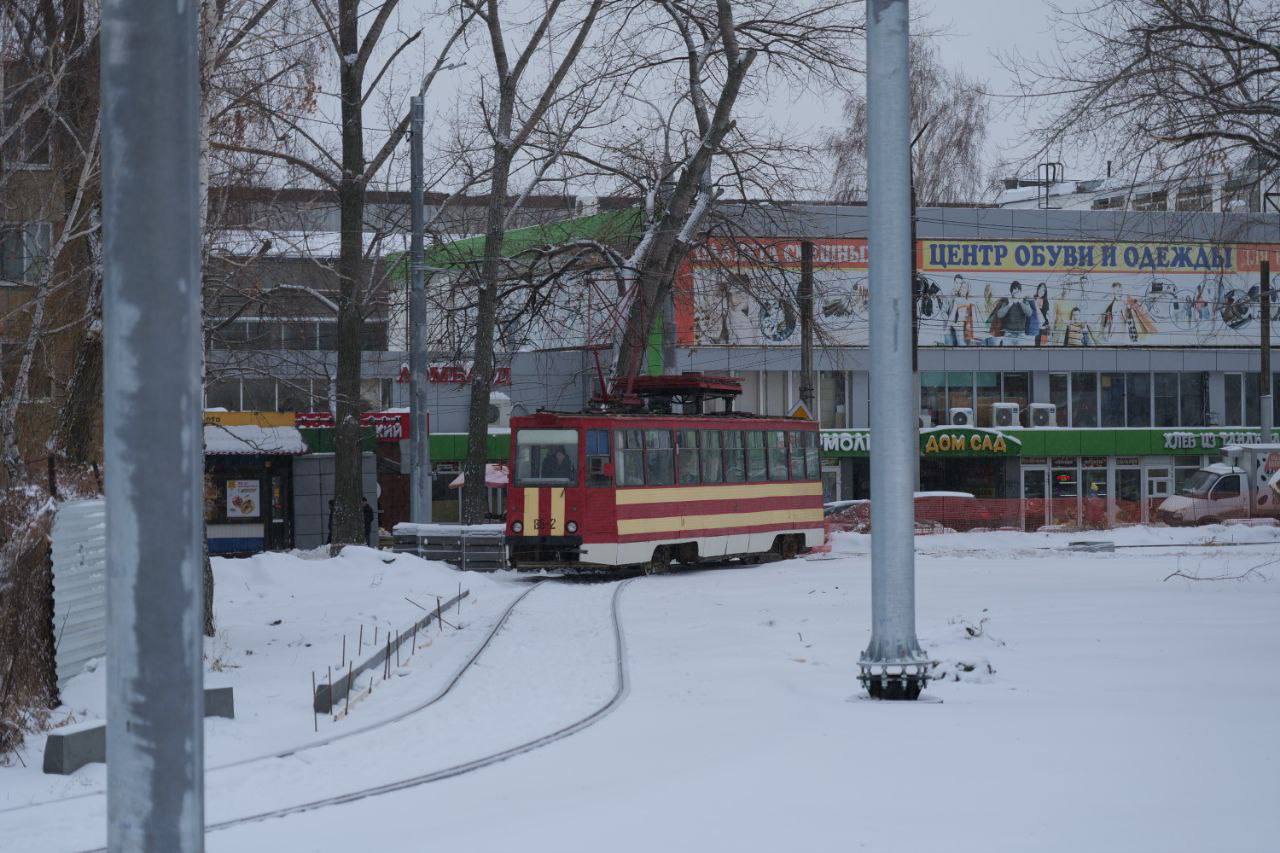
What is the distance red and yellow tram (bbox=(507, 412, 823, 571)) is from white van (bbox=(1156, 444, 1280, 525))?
18329 mm

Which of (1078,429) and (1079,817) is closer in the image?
(1079,817)

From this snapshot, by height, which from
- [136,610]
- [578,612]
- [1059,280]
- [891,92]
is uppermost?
[1059,280]

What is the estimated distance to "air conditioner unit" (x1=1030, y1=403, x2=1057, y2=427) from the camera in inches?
2116

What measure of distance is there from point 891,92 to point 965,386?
45174 millimetres

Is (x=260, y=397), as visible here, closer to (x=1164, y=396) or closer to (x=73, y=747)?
(x=1164, y=396)

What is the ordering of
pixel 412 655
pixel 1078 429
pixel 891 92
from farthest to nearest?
pixel 1078 429 → pixel 412 655 → pixel 891 92

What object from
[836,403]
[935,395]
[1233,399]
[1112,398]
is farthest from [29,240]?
[1233,399]

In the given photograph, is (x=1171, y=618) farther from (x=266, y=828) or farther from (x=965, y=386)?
(x=965, y=386)

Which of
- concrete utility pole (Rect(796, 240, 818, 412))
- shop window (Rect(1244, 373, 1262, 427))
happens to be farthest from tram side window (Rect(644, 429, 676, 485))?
shop window (Rect(1244, 373, 1262, 427))

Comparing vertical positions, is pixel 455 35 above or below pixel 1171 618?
above

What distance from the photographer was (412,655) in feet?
47.9

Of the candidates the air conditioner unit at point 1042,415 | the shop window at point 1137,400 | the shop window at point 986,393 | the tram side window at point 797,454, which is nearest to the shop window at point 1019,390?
the shop window at point 986,393

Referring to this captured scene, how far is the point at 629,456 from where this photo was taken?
2495 cm

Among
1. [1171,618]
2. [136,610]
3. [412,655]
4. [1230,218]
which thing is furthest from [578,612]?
[136,610]
